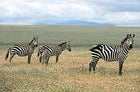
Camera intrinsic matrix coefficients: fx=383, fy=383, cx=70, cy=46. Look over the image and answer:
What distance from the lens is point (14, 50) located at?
86.7ft

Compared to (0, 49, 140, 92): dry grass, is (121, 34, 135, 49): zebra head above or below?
above

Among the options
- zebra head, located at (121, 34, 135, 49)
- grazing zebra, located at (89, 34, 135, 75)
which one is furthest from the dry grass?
zebra head, located at (121, 34, 135, 49)

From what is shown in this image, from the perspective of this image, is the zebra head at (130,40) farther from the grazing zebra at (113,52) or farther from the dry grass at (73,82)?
the dry grass at (73,82)

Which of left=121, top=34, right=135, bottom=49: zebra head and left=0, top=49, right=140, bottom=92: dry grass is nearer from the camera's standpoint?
left=0, top=49, right=140, bottom=92: dry grass

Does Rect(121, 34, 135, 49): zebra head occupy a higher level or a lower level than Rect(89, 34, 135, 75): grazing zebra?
higher

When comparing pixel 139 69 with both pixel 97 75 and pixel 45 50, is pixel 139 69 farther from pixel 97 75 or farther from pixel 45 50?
pixel 45 50

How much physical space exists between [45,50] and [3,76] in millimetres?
10269

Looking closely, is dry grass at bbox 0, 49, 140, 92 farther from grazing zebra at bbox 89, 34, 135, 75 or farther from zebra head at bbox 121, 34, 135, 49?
zebra head at bbox 121, 34, 135, 49

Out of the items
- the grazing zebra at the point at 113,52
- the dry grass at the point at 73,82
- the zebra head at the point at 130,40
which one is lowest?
the dry grass at the point at 73,82

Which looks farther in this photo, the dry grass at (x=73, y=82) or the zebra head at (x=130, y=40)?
the zebra head at (x=130, y=40)

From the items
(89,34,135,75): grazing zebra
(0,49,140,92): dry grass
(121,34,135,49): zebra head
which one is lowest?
(0,49,140,92): dry grass

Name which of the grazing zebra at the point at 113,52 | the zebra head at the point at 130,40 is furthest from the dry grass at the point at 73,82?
the zebra head at the point at 130,40

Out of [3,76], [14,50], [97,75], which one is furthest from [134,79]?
[14,50]

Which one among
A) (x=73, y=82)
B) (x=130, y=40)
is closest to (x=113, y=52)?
(x=130, y=40)
